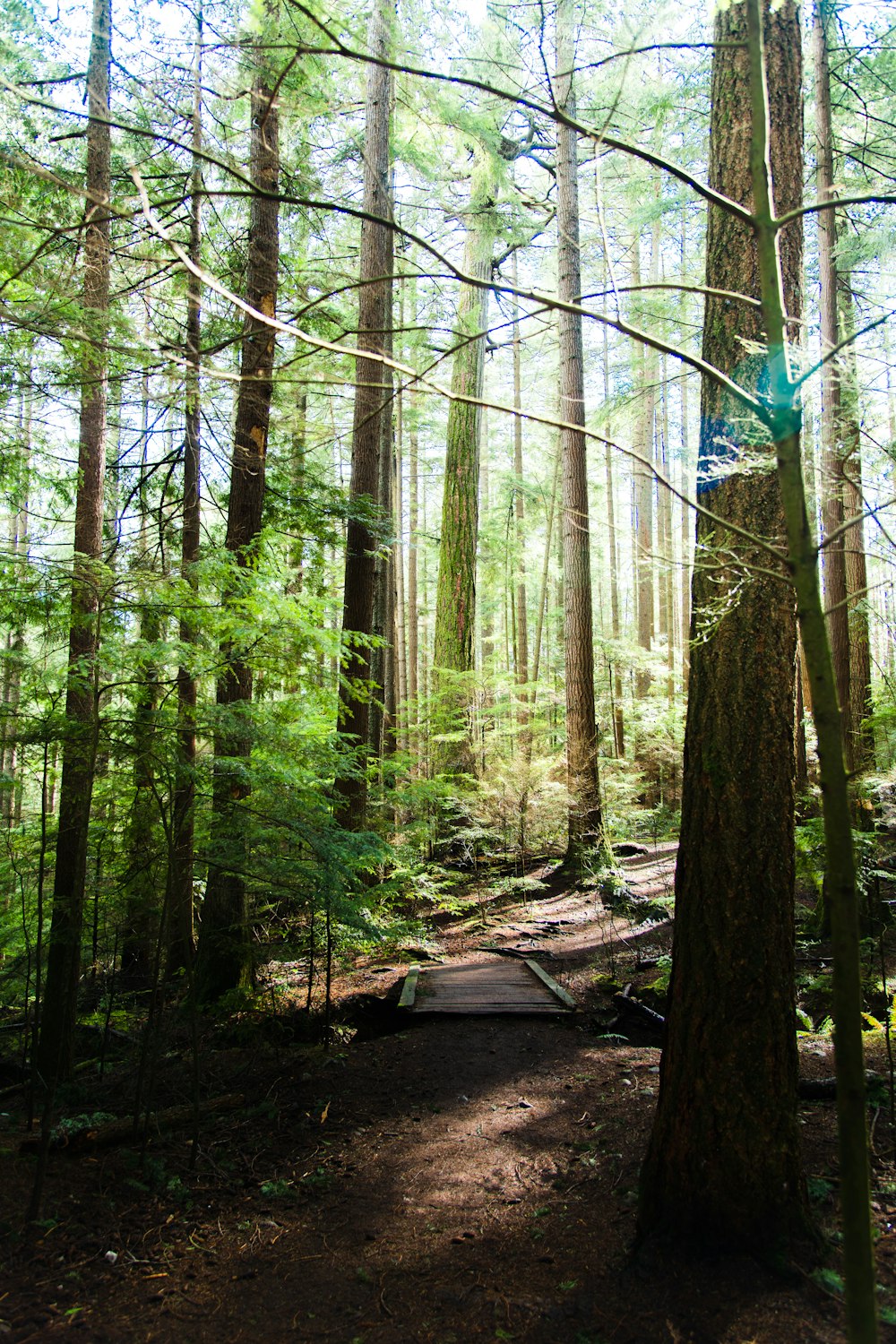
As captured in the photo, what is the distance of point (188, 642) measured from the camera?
215 inches

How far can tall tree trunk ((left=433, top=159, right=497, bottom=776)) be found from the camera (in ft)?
37.0

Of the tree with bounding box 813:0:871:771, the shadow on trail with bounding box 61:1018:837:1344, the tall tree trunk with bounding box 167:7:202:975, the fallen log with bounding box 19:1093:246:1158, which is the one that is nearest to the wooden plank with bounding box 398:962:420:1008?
the shadow on trail with bounding box 61:1018:837:1344

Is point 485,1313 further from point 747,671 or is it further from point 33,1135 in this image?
point 33,1135

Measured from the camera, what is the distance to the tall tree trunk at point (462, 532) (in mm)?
11281

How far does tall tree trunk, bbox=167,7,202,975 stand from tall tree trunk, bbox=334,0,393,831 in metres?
1.65

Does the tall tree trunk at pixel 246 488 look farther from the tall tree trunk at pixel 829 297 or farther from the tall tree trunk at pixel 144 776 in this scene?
the tall tree trunk at pixel 829 297

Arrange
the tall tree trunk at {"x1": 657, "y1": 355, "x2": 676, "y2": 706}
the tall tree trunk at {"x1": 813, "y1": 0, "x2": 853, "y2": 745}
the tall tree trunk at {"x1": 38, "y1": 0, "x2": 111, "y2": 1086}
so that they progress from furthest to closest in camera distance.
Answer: the tall tree trunk at {"x1": 657, "y1": 355, "x2": 676, "y2": 706} → the tall tree trunk at {"x1": 813, "y1": 0, "x2": 853, "y2": 745} → the tall tree trunk at {"x1": 38, "y1": 0, "x2": 111, "y2": 1086}

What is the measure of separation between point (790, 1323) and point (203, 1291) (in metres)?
2.19

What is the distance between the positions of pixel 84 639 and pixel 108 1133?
11.4ft

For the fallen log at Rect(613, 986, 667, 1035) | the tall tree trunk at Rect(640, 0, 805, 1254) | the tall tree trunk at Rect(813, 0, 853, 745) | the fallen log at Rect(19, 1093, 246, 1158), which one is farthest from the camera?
the tall tree trunk at Rect(813, 0, 853, 745)

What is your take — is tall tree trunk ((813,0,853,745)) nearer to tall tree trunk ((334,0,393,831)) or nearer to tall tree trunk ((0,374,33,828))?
tall tree trunk ((334,0,393,831))

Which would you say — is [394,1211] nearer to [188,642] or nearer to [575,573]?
[188,642]

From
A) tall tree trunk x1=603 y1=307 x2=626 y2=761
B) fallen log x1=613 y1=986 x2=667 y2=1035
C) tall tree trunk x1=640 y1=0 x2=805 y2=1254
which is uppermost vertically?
tall tree trunk x1=603 y1=307 x2=626 y2=761

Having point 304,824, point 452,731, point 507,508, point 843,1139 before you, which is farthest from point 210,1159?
point 507,508
